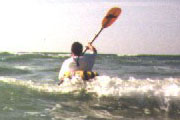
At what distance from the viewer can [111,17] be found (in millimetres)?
9805

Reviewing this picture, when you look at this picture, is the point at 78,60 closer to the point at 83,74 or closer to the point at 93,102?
the point at 83,74

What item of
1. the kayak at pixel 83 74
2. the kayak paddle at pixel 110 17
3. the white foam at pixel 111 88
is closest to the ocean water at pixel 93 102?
the white foam at pixel 111 88

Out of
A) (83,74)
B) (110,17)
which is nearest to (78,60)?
(83,74)

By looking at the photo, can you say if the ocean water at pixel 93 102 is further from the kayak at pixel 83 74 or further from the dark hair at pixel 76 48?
the dark hair at pixel 76 48

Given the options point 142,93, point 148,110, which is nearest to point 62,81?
point 142,93

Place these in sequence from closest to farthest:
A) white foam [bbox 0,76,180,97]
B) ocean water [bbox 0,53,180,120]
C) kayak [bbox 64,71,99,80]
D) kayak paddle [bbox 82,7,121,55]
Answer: ocean water [bbox 0,53,180,120]
white foam [bbox 0,76,180,97]
kayak [bbox 64,71,99,80]
kayak paddle [bbox 82,7,121,55]

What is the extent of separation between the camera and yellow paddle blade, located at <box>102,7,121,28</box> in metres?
9.66

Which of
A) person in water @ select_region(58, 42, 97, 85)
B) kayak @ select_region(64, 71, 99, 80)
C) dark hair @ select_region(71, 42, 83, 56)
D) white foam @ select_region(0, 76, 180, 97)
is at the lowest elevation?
white foam @ select_region(0, 76, 180, 97)

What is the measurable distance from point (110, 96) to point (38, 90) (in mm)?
2519

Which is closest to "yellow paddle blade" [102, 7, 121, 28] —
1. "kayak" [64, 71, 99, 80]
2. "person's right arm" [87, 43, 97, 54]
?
"person's right arm" [87, 43, 97, 54]

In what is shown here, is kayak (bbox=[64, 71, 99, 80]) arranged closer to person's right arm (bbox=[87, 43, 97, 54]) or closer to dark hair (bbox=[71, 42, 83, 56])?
dark hair (bbox=[71, 42, 83, 56])

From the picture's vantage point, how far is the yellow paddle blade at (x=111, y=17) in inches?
380

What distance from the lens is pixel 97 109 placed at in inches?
244

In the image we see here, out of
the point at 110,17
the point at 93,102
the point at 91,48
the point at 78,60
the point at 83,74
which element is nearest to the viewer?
the point at 93,102
